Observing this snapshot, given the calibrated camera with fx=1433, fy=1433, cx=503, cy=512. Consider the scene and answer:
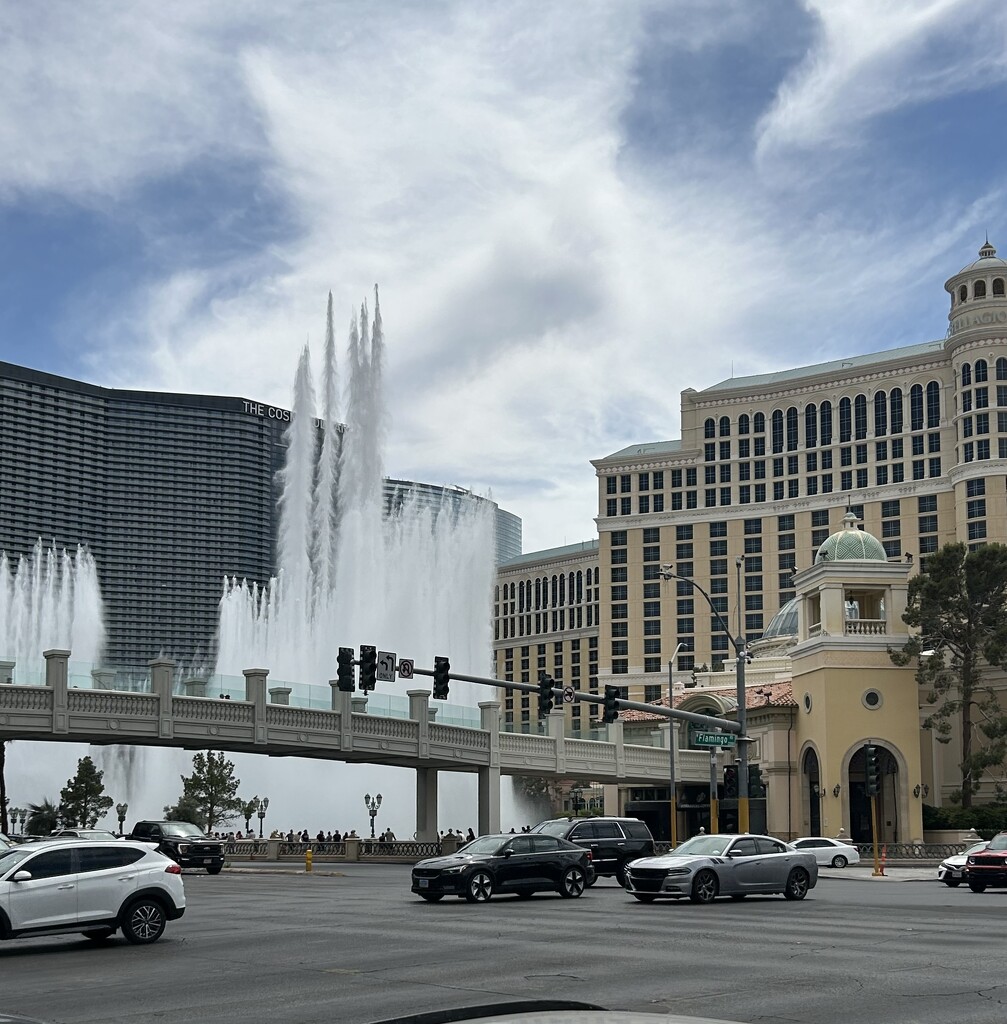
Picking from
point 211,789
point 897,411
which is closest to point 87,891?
point 211,789

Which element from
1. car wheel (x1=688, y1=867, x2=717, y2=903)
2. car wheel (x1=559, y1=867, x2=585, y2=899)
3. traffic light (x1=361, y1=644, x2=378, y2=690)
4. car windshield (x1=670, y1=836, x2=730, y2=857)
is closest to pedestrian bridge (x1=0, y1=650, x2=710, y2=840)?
traffic light (x1=361, y1=644, x2=378, y2=690)

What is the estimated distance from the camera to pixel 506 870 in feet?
90.5

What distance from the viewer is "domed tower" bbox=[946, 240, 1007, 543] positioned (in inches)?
4739

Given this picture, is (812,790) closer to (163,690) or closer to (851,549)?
(851,549)

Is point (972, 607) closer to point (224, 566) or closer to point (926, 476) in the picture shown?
point (926, 476)

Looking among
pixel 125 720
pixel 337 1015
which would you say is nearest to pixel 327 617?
pixel 125 720

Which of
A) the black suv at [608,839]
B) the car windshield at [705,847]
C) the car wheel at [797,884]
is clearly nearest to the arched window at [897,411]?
the black suv at [608,839]

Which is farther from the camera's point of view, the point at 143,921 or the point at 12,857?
the point at 143,921

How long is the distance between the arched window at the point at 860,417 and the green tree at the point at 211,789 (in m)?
72.1

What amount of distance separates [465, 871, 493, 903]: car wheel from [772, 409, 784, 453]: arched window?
4527 inches

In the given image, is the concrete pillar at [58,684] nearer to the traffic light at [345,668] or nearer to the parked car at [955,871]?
the traffic light at [345,668]

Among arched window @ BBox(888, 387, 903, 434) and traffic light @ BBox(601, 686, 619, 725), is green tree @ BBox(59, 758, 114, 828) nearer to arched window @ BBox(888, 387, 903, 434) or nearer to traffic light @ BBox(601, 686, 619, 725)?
traffic light @ BBox(601, 686, 619, 725)

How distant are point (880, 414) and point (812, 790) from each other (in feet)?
244

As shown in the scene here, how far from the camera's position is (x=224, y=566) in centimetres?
17312
